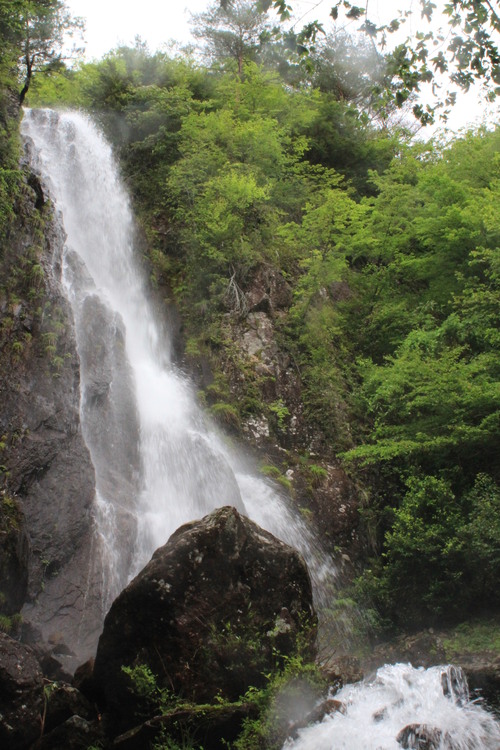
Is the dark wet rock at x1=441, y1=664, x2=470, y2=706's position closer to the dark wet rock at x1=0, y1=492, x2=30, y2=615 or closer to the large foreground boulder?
the large foreground boulder

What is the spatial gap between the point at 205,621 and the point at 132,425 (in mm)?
5211

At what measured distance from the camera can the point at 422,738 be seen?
5.41m

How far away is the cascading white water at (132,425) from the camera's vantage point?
9219 millimetres

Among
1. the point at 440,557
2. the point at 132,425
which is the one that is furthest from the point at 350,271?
the point at 440,557

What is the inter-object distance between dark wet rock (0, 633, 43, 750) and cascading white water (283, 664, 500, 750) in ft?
7.67

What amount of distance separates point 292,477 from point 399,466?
8.08 ft

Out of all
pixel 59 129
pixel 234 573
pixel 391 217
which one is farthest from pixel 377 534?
pixel 59 129

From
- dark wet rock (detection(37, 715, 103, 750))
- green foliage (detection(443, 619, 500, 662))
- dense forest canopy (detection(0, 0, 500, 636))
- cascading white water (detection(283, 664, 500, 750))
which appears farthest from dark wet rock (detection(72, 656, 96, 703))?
dense forest canopy (detection(0, 0, 500, 636))

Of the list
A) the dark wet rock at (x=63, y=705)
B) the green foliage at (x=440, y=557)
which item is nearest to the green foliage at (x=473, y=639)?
the green foliage at (x=440, y=557)

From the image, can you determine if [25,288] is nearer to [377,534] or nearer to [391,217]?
[377,534]

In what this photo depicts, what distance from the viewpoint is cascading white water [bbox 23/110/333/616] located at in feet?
30.2

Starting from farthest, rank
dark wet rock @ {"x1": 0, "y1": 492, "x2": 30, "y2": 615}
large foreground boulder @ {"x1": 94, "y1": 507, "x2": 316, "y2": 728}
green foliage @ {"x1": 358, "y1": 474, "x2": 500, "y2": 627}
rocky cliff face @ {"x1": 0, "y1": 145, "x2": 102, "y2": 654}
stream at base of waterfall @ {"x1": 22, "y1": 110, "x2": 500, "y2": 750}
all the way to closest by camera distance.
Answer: green foliage @ {"x1": 358, "y1": 474, "x2": 500, "y2": 627} → rocky cliff face @ {"x1": 0, "y1": 145, "x2": 102, "y2": 654} → dark wet rock @ {"x1": 0, "y1": 492, "x2": 30, "y2": 615} → stream at base of waterfall @ {"x1": 22, "y1": 110, "x2": 500, "y2": 750} → large foreground boulder @ {"x1": 94, "y1": 507, "x2": 316, "y2": 728}

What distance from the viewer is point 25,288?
9.23 meters

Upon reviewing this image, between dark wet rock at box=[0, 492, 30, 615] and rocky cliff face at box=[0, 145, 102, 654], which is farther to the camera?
rocky cliff face at box=[0, 145, 102, 654]
